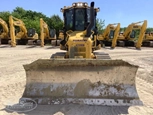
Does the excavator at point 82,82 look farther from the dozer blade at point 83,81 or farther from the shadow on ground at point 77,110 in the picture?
the shadow on ground at point 77,110

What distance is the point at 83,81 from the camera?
4.41 meters

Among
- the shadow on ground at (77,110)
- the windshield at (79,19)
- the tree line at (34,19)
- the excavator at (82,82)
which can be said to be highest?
the tree line at (34,19)

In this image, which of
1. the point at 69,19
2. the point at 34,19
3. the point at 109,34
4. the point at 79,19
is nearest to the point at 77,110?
the point at 79,19

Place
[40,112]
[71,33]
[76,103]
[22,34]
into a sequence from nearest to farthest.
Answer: [40,112] < [76,103] < [71,33] < [22,34]

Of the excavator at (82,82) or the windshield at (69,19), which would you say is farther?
the windshield at (69,19)

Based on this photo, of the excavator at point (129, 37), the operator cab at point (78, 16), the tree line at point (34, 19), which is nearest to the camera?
the operator cab at point (78, 16)

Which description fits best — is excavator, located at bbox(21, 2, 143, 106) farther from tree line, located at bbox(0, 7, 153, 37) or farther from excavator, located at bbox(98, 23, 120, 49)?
tree line, located at bbox(0, 7, 153, 37)

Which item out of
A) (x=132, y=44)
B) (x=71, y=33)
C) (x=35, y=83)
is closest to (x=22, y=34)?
(x=132, y=44)

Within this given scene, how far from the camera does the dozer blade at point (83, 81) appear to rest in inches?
171

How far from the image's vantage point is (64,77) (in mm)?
4441

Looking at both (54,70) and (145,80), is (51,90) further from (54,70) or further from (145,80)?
(145,80)

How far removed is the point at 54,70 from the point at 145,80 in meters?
3.59

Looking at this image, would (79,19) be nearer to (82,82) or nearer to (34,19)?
(82,82)

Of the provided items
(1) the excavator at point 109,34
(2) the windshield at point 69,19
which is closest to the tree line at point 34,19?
(1) the excavator at point 109,34
